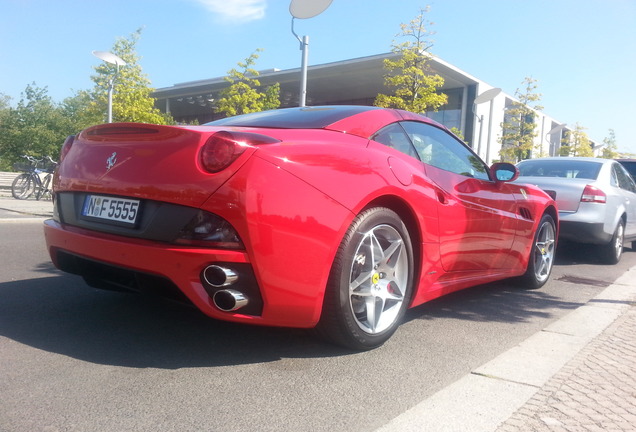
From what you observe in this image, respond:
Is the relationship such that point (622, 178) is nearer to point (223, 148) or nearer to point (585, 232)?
point (585, 232)

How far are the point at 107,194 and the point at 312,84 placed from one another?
33643 millimetres

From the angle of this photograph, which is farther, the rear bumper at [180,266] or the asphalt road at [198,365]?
the rear bumper at [180,266]

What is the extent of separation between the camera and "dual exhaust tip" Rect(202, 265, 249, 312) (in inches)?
93.7

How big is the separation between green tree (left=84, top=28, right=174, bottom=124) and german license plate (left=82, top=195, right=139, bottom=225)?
21307mm

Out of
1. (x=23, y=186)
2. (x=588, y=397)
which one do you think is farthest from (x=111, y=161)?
(x=23, y=186)

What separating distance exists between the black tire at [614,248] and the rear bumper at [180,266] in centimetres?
609

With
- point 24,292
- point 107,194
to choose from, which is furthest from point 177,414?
point 24,292

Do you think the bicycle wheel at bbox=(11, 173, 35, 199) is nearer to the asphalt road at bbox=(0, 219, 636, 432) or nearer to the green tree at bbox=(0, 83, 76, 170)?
the asphalt road at bbox=(0, 219, 636, 432)

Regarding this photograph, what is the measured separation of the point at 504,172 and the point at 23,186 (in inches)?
554

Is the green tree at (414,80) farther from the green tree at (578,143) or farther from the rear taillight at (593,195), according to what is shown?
the green tree at (578,143)

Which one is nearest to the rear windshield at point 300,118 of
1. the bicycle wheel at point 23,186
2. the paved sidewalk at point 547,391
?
the paved sidewalk at point 547,391

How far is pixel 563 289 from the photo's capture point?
536cm

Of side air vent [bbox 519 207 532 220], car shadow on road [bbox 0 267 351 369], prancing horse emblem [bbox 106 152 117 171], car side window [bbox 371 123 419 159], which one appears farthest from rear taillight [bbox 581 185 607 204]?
prancing horse emblem [bbox 106 152 117 171]

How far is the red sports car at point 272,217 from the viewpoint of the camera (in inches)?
94.7
